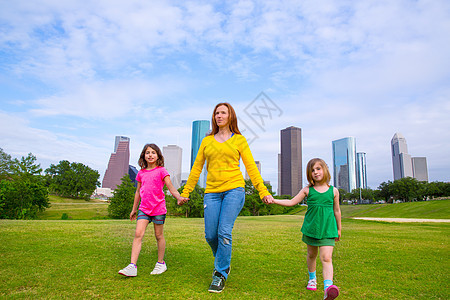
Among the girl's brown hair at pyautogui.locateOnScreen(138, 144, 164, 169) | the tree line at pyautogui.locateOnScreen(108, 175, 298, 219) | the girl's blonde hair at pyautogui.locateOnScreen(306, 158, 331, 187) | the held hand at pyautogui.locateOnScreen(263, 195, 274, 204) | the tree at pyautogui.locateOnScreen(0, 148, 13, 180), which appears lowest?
the tree line at pyautogui.locateOnScreen(108, 175, 298, 219)

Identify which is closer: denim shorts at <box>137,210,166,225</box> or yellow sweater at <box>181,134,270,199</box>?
yellow sweater at <box>181,134,270,199</box>

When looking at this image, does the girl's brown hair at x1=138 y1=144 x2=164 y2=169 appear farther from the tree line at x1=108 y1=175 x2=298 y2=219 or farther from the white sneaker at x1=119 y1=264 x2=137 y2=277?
the tree line at x1=108 y1=175 x2=298 y2=219

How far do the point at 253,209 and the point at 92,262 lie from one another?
58.6 m

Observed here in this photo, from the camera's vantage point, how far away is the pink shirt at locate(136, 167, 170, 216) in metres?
4.38

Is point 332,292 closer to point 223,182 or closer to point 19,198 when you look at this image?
point 223,182

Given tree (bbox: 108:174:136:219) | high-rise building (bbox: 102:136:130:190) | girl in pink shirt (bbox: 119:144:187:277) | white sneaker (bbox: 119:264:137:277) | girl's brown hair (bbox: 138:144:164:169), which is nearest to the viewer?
white sneaker (bbox: 119:264:137:277)

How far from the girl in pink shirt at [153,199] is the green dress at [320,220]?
6.02ft

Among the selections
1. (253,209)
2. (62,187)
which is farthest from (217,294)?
(62,187)

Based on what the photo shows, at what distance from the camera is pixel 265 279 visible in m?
3.90

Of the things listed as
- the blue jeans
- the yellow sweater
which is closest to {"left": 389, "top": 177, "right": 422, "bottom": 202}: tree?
the yellow sweater

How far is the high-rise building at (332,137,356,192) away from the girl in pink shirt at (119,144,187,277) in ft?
585

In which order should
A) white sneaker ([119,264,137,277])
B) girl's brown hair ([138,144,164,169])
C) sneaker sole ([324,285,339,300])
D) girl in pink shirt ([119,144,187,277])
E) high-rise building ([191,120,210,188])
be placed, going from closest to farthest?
sneaker sole ([324,285,339,300]) → white sneaker ([119,264,137,277]) → girl in pink shirt ([119,144,187,277]) → girl's brown hair ([138,144,164,169]) → high-rise building ([191,120,210,188])

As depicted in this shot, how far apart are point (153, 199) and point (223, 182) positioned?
1.23 m

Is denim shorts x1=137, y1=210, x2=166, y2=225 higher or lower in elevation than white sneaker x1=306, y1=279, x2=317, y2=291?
higher
